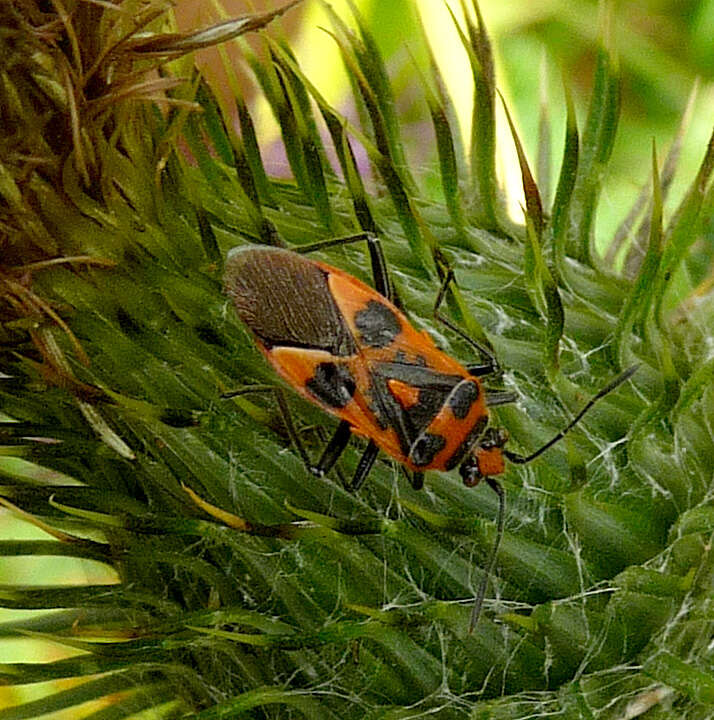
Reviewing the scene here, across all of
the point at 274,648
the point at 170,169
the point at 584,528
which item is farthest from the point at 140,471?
the point at 584,528

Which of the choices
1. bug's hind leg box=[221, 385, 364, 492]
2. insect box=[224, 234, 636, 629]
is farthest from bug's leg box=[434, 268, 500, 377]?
bug's hind leg box=[221, 385, 364, 492]

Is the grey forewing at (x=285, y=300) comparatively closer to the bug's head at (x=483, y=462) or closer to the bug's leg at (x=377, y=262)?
the bug's leg at (x=377, y=262)

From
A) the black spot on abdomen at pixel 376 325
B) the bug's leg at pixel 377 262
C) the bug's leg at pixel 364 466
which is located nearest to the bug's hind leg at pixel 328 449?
the bug's leg at pixel 364 466

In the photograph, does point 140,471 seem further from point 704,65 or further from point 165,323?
point 704,65

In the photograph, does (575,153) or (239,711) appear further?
(575,153)

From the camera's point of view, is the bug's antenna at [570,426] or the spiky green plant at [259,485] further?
the bug's antenna at [570,426]
